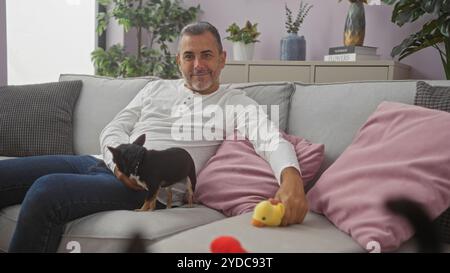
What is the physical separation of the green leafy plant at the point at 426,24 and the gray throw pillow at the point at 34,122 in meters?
1.84

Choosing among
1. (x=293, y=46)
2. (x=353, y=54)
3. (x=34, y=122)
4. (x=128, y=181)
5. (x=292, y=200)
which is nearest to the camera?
(x=292, y=200)

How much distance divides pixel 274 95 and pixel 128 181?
2.27ft

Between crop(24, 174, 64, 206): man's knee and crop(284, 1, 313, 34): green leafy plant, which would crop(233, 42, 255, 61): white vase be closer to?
crop(284, 1, 313, 34): green leafy plant

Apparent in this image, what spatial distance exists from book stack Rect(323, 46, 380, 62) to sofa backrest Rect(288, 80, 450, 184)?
1109 mm

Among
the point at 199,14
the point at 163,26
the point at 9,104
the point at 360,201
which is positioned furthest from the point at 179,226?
the point at 199,14

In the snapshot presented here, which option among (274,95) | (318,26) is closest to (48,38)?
(318,26)

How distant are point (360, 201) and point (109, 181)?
0.68 metres

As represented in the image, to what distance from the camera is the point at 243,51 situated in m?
2.89

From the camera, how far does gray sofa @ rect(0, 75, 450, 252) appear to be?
34.6 inches

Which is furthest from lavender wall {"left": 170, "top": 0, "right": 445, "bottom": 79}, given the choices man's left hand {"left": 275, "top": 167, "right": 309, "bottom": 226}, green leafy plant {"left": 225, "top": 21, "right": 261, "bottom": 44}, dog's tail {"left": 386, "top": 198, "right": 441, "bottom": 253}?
dog's tail {"left": 386, "top": 198, "right": 441, "bottom": 253}

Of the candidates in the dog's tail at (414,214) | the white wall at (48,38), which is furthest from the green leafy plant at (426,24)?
the white wall at (48,38)

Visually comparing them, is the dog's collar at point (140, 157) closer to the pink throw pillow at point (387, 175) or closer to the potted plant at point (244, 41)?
the pink throw pillow at point (387, 175)

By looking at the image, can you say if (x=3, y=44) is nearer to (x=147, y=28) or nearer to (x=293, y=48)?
(x=147, y=28)

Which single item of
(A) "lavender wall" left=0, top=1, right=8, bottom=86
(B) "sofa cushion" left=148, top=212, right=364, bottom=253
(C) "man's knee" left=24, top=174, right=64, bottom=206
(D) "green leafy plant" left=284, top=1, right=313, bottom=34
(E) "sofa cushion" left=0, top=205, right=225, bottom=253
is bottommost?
(E) "sofa cushion" left=0, top=205, right=225, bottom=253
